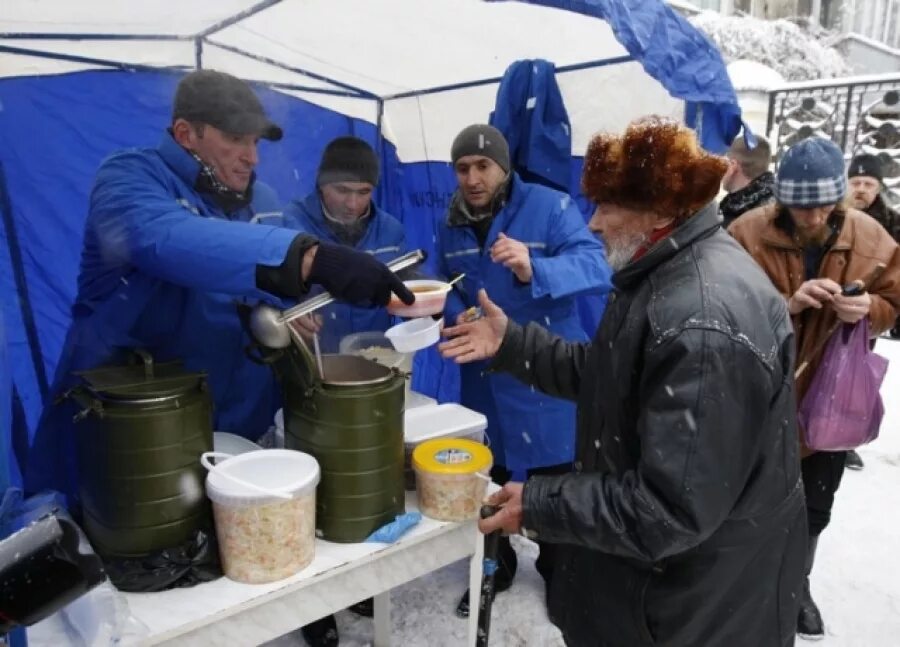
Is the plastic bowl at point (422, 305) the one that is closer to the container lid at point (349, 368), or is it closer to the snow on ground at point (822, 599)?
the container lid at point (349, 368)

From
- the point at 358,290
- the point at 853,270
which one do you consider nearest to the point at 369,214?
the point at 358,290

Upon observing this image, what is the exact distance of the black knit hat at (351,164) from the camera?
273 centimetres

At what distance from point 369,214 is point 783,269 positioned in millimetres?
1742

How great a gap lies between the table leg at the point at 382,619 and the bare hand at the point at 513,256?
4.50 feet

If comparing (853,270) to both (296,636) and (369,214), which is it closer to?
(369,214)

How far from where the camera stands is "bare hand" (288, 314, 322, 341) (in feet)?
5.47

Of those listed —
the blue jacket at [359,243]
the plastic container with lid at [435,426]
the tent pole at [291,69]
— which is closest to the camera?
the plastic container with lid at [435,426]

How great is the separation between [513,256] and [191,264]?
4.32 ft

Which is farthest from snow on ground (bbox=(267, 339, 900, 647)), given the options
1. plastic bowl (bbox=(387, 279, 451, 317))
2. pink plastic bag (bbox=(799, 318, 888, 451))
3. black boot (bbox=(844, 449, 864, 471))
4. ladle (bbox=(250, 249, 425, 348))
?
ladle (bbox=(250, 249, 425, 348))

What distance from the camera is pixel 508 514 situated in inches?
55.3

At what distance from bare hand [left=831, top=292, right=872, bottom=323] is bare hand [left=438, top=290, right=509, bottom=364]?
1.28 m

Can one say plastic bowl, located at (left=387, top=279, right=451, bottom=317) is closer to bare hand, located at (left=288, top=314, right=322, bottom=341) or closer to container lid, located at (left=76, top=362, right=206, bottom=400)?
bare hand, located at (left=288, top=314, right=322, bottom=341)

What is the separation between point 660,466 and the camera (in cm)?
114

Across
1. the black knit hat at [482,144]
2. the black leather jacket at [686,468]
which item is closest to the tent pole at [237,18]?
the black knit hat at [482,144]
